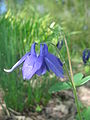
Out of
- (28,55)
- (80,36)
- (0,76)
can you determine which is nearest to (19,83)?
(0,76)

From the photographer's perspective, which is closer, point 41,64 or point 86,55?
point 41,64

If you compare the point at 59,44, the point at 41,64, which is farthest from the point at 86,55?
the point at 41,64

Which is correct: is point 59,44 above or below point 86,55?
above

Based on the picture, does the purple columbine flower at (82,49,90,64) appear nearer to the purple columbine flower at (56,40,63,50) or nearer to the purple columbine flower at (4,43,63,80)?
the purple columbine flower at (56,40,63,50)

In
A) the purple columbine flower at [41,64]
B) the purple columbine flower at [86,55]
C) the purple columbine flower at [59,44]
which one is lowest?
the purple columbine flower at [86,55]

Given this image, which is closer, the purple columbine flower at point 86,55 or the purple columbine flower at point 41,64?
the purple columbine flower at point 41,64

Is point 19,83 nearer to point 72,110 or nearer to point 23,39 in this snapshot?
point 23,39

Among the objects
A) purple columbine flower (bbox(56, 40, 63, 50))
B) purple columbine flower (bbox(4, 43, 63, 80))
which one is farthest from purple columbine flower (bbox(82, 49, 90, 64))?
purple columbine flower (bbox(4, 43, 63, 80))

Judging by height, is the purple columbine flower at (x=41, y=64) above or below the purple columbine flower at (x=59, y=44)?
below

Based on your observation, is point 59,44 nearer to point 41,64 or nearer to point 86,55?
point 86,55

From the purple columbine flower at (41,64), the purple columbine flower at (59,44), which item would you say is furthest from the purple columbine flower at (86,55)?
the purple columbine flower at (41,64)

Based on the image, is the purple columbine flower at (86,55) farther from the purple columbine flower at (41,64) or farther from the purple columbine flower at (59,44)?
the purple columbine flower at (41,64)
